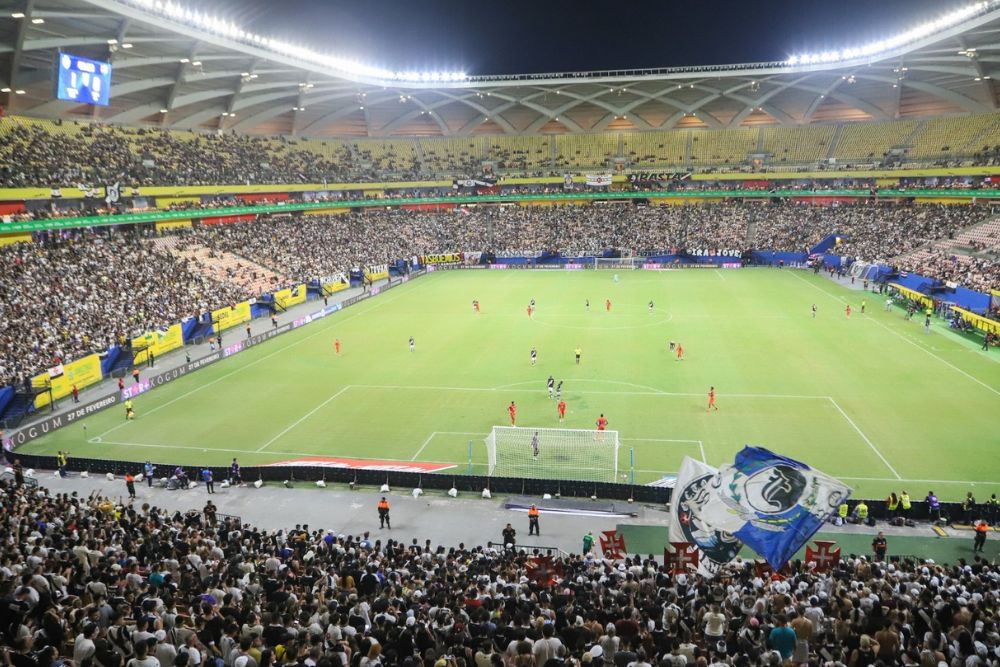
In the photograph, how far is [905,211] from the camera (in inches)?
2933

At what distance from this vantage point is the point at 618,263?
84125 millimetres

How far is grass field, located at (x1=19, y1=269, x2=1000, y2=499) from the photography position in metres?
26.3

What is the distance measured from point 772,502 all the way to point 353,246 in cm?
6974

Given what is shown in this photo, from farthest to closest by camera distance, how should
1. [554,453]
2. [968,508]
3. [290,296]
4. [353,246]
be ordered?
[353,246] < [290,296] < [554,453] < [968,508]

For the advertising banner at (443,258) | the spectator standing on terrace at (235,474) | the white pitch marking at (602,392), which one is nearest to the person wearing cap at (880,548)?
the white pitch marking at (602,392)

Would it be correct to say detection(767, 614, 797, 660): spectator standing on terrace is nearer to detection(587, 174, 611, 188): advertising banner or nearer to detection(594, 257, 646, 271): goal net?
detection(594, 257, 646, 271): goal net

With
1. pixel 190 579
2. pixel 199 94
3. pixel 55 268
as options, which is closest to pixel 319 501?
pixel 190 579

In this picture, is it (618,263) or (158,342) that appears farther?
(618,263)

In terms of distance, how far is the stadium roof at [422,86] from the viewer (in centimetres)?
4836

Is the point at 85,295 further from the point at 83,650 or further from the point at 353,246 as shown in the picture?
the point at 83,650

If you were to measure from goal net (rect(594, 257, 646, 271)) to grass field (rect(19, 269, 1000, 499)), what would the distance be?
29.6 meters

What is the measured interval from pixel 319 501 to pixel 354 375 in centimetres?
1536

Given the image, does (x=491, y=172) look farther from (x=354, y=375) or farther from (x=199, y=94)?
(x=354, y=375)

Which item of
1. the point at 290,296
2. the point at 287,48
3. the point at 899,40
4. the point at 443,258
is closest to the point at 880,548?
the point at 290,296
